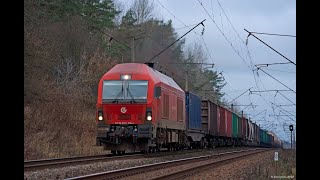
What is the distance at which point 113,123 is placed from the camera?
2194cm

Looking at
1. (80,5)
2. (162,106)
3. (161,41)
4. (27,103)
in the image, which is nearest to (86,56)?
(80,5)

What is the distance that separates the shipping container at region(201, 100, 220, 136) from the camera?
38.3 metres

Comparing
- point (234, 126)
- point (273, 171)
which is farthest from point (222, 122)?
point (273, 171)

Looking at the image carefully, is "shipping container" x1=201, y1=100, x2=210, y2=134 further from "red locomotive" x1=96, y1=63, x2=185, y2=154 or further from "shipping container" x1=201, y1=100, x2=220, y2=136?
"red locomotive" x1=96, y1=63, x2=185, y2=154

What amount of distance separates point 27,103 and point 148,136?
475 inches

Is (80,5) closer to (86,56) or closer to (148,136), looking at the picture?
(86,56)

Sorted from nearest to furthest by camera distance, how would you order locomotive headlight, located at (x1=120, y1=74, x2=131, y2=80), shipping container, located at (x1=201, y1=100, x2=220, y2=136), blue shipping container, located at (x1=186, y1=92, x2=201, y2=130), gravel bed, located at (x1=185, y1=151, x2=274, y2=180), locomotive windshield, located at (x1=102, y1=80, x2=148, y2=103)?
gravel bed, located at (x1=185, y1=151, x2=274, y2=180)
locomotive windshield, located at (x1=102, y1=80, x2=148, y2=103)
locomotive headlight, located at (x1=120, y1=74, x2=131, y2=80)
blue shipping container, located at (x1=186, y1=92, x2=201, y2=130)
shipping container, located at (x1=201, y1=100, x2=220, y2=136)

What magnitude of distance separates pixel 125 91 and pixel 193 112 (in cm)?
1119

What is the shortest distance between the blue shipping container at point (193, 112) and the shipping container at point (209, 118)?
2.39 meters

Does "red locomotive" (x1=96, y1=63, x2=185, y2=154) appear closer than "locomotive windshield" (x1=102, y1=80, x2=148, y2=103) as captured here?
Yes

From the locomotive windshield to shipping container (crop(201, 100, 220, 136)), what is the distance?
1616 centimetres

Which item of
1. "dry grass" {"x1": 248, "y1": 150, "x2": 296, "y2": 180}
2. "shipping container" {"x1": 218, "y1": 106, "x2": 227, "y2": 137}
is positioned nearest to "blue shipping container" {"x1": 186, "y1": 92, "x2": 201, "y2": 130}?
"shipping container" {"x1": 218, "y1": 106, "x2": 227, "y2": 137}

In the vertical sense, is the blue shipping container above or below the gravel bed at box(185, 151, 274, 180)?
above

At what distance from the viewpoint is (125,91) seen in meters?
22.3
